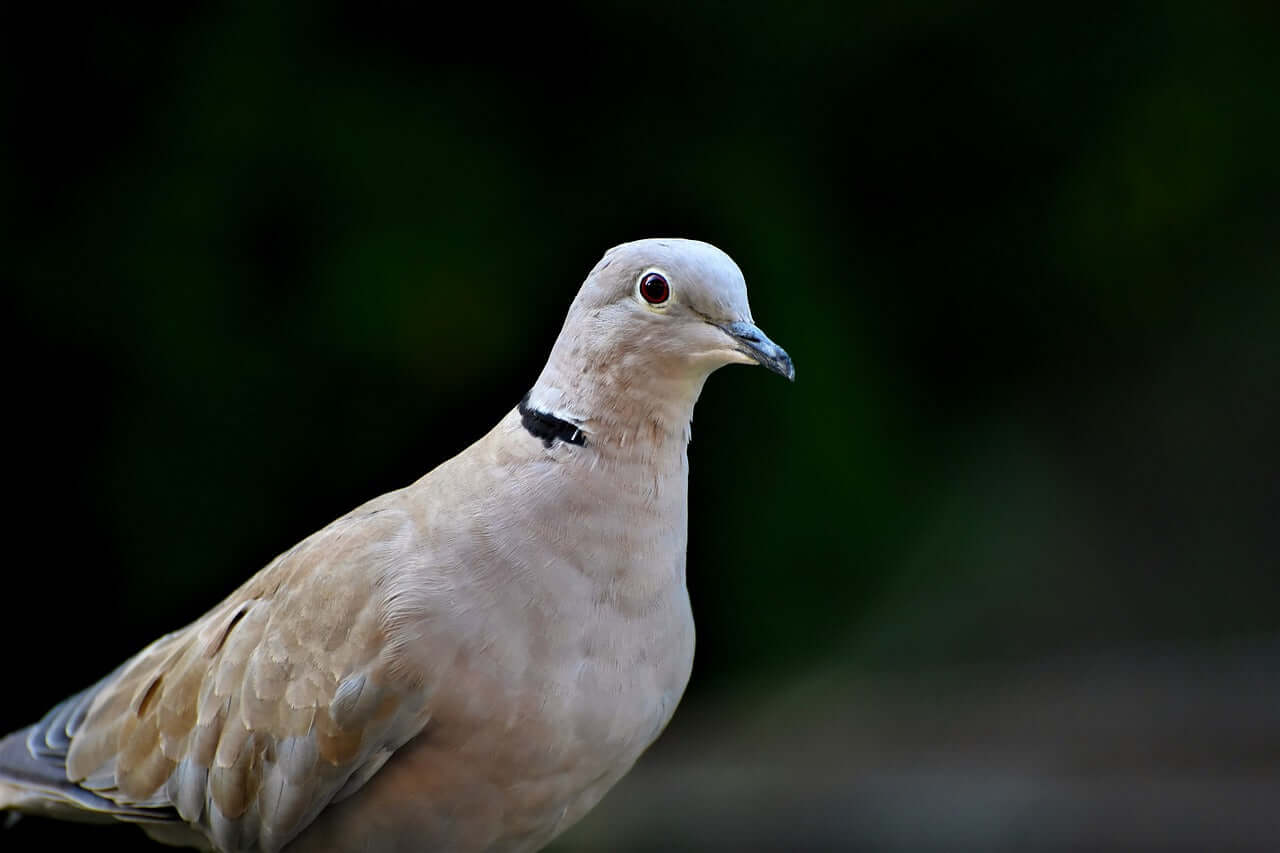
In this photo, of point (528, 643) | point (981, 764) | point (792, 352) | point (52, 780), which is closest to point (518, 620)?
point (528, 643)

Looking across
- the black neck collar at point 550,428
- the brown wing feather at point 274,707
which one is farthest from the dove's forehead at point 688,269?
the brown wing feather at point 274,707

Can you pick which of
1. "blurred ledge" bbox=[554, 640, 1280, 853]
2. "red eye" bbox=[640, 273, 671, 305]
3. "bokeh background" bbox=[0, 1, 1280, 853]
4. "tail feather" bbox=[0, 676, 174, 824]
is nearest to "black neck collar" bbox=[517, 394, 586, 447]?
"red eye" bbox=[640, 273, 671, 305]

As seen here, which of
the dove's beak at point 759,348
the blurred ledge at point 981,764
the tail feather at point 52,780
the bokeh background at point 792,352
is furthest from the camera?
the blurred ledge at point 981,764

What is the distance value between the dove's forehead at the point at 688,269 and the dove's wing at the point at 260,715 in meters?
0.41

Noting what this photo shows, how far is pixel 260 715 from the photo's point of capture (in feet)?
5.17

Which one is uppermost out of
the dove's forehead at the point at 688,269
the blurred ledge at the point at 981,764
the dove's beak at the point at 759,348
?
the dove's forehead at the point at 688,269

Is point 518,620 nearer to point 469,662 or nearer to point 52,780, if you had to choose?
point 469,662

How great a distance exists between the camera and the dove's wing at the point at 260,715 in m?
1.48

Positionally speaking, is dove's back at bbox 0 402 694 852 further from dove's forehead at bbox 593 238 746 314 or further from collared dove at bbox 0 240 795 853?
dove's forehead at bbox 593 238 746 314

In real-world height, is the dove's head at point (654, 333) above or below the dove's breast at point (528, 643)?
above

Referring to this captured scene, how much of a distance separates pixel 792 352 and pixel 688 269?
6.17 ft

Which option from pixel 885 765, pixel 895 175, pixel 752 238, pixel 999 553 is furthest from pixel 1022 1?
pixel 885 765

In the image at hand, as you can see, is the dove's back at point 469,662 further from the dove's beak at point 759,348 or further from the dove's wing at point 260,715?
the dove's beak at point 759,348

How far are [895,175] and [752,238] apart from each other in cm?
54
